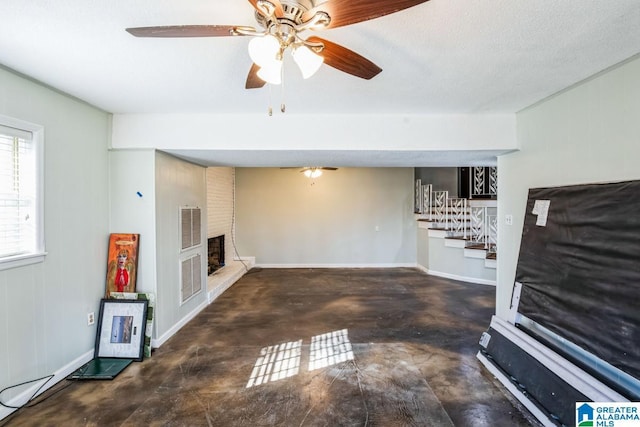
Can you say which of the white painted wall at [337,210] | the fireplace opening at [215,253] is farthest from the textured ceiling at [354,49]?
the white painted wall at [337,210]

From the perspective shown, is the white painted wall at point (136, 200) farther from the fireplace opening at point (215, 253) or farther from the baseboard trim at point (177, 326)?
the fireplace opening at point (215, 253)

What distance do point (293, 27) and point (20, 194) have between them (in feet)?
8.08

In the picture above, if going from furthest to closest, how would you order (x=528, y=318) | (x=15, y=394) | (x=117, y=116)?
(x=117, y=116) < (x=528, y=318) < (x=15, y=394)

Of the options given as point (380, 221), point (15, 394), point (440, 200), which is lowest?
point (15, 394)

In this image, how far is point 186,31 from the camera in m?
1.34

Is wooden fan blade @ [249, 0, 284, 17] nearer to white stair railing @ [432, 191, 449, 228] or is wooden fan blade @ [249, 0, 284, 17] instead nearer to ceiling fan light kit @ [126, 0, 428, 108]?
ceiling fan light kit @ [126, 0, 428, 108]

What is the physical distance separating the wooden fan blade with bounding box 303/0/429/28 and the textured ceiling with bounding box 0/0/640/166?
412mm

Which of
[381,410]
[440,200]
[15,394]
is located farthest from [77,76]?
[440,200]

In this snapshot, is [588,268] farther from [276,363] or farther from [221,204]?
[221,204]

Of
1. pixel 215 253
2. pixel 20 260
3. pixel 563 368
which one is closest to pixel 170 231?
pixel 20 260

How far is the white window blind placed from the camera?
220cm

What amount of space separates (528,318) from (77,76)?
13.7ft

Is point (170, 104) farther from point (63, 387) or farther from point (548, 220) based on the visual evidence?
point (548, 220)

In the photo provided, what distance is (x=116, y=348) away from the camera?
117 inches
